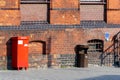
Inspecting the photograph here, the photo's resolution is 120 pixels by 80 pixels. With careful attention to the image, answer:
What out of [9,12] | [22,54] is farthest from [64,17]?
[22,54]

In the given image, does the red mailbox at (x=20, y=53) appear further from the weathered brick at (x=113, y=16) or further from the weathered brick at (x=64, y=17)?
the weathered brick at (x=113, y=16)

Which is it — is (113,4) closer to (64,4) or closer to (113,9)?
(113,9)

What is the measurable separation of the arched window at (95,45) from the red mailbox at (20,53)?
3.44 meters

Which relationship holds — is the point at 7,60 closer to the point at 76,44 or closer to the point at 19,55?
the point at 19,55

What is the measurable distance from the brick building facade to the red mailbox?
61 centimetres

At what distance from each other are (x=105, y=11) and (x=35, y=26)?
352 cm

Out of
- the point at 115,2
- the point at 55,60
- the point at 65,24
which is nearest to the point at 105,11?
the point at 115,2

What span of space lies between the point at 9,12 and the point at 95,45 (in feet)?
14.6

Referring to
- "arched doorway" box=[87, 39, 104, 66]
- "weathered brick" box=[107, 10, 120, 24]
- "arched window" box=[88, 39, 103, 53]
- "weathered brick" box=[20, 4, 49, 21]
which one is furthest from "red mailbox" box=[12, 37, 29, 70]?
"weathered brick" box=[107, 10, 120, 24]

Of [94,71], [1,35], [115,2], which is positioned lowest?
[94,71]

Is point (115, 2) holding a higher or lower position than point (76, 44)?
higher

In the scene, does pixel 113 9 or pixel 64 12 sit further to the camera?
pixel 113 9

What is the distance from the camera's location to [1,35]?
20422 millimetres

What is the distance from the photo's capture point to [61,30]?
831 inches
